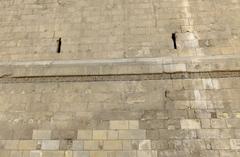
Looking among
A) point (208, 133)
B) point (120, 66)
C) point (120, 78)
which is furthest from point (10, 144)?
point (208, 133)

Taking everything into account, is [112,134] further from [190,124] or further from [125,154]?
[190,124]

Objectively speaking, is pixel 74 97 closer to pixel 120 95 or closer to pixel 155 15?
pixel 120 95

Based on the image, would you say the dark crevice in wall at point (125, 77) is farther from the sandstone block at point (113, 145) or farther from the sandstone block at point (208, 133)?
the sandstone block at point (113, 145)

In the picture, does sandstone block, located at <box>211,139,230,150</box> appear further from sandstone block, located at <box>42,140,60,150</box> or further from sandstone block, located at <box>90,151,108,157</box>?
sandstone block, located at <box>42,140,60,150</box>

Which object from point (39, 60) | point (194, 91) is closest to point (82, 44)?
point (39, 60)

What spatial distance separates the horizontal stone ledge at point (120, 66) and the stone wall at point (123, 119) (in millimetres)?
223

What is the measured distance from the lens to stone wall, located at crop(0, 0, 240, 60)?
689 cm

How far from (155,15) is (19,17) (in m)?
2.96

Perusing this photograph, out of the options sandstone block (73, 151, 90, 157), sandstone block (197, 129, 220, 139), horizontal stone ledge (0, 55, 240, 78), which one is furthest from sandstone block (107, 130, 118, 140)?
sandstone block (197, 129, 220, 139)

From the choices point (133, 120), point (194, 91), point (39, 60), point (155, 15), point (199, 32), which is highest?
point (155, 15)

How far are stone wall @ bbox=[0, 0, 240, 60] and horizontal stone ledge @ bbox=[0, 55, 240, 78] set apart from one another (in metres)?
0.15

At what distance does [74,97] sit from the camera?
21.4ft

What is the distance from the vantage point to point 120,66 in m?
6.73

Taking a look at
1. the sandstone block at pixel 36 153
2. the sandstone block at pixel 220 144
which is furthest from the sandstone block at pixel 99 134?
the sandstone block at pixel 220 144
